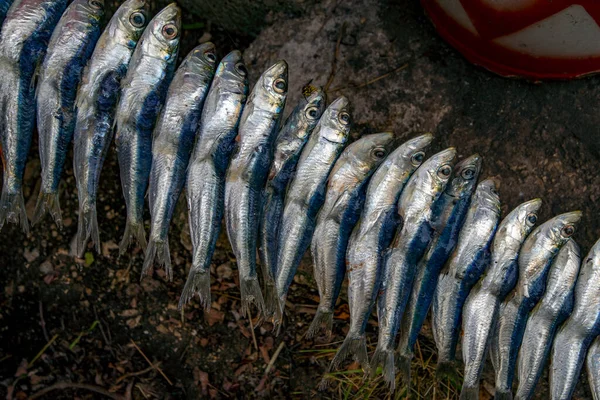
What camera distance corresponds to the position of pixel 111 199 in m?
4.79

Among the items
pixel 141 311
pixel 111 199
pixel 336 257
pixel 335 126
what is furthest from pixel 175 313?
pixel 335 126

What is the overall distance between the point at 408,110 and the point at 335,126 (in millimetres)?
787

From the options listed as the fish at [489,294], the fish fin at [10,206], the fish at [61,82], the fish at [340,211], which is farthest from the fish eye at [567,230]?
the fish fin at [10,206]

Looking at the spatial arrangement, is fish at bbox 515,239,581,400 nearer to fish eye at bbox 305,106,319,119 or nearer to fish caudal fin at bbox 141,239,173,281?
fish eye at bbox 305,106,319,119

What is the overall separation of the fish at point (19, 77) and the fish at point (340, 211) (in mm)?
1915

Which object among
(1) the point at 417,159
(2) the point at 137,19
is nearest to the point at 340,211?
(1) the point at 417,159

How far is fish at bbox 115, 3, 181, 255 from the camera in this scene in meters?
3.34

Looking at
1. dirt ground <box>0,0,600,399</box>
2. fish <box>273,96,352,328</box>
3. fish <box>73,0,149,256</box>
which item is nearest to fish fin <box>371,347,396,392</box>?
fish <box>273,96,352,328</box>

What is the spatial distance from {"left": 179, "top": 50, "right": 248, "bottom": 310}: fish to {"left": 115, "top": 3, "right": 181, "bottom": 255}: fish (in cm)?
24

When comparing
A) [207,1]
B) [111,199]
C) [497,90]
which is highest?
[207,1]

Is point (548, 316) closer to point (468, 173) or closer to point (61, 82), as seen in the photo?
point (468, 173)

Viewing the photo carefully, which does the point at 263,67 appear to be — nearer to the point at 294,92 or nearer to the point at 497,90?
the point at 294,92

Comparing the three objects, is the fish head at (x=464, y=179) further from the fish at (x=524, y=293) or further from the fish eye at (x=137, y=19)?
the fish eye at (x=137, y=19)

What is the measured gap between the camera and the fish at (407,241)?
10.9 ft
